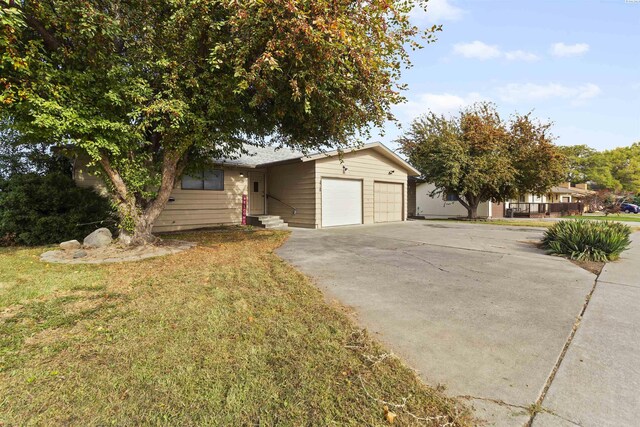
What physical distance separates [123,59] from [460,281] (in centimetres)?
758

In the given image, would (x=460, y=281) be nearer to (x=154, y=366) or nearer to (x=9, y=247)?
(x=154, y=366)

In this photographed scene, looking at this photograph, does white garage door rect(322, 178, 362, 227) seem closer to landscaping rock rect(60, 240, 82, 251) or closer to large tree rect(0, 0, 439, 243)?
large tree rect(0, 0, 439, 243)

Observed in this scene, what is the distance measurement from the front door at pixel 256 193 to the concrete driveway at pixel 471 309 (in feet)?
25.3

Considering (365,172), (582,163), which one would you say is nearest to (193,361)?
(365,172)

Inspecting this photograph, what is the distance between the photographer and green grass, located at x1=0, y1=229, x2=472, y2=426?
183 centimetres

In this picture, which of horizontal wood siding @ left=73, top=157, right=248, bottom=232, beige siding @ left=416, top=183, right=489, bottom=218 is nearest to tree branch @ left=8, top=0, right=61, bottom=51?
horizontal wood siding @ left=73, top=157, right=248, bottom=232

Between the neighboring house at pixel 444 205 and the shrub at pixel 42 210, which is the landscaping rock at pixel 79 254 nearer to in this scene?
the shrub at pixel 42 210

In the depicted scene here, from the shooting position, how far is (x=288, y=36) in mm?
4754

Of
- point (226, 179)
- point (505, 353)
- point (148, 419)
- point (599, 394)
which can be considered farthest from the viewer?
point (226, 179)

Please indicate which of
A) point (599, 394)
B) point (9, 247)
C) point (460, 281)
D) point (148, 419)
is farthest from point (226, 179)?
point (599, 394)

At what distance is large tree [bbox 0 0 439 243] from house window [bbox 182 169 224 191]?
15.5ft

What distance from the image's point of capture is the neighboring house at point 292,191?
12.1 metres

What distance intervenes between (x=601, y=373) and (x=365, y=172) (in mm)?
12921

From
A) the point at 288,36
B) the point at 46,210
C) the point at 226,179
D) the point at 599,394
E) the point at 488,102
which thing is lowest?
the point at 599,394
